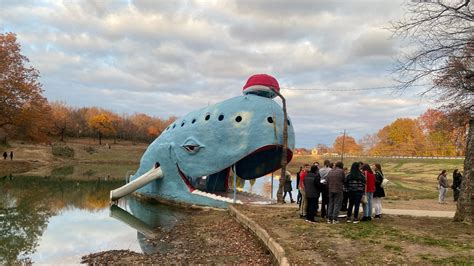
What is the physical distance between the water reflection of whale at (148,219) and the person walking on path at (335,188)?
451cm

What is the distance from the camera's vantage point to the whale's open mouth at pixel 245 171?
751 inches

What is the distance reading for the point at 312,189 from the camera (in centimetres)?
1048

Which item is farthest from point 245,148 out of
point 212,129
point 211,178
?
point 211,178

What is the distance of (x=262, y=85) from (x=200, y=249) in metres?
9.84

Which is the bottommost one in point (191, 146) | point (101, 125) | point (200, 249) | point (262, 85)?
point (200, 249)

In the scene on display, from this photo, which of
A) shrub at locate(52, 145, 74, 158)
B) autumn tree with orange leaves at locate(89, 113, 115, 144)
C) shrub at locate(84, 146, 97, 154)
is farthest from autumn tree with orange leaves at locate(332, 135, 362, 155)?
shrub at locate(52, 145, 74, 158)

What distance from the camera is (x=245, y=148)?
54.9ft

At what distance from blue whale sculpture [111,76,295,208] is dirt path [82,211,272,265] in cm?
394

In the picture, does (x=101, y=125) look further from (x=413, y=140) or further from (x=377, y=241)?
(x=377, y=241)

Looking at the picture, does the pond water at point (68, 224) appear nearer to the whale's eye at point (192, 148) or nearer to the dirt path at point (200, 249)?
the dirt path at point (200, 249)

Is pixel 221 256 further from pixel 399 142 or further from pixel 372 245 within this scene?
pixel 399 142

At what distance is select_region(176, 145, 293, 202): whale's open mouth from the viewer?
19078mm

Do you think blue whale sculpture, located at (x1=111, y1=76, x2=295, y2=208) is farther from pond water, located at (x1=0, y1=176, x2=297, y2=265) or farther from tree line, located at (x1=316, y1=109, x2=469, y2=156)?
tree line, located at (x1=316, y1=109, x2=469, y2=156)

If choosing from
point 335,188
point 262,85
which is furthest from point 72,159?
point 335,188
